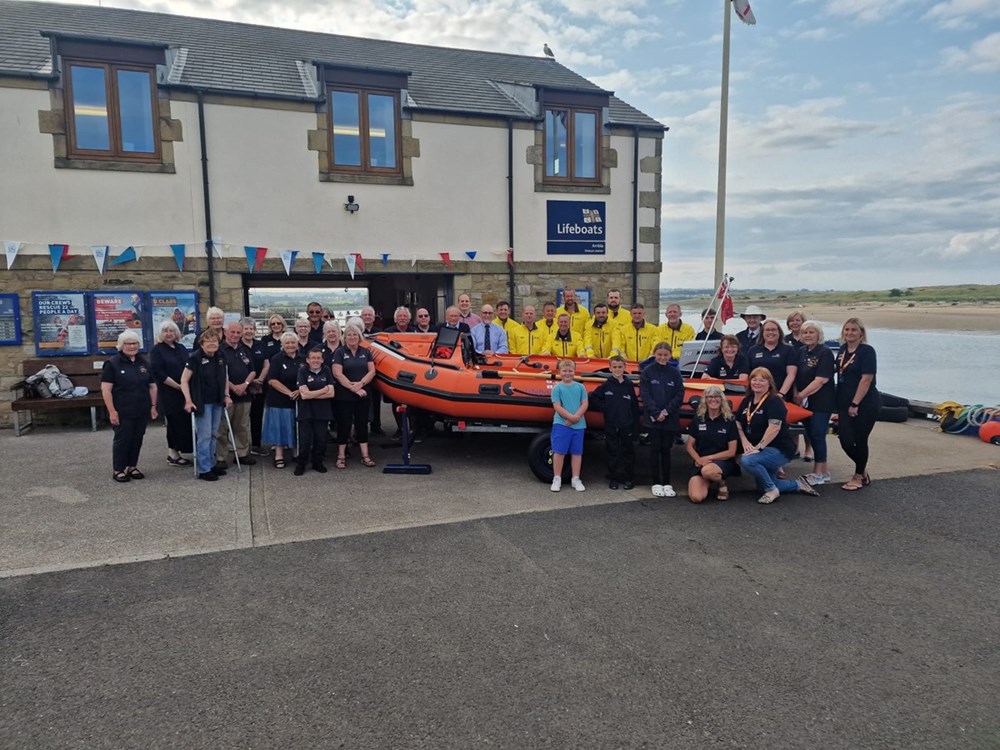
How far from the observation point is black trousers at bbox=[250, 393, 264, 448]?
7465 mm

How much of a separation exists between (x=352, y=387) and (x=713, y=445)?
3.58 meters

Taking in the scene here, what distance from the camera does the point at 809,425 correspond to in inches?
259

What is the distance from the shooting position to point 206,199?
31.5 feet

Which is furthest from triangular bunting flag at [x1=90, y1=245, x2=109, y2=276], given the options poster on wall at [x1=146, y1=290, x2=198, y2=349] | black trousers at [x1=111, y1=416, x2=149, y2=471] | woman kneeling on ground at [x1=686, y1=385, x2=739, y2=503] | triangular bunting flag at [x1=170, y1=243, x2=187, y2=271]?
woman kneeling on ground at [x1=686, y1=385, x2=739, y2=503]

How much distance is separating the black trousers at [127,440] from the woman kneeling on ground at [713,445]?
5187 millimetres

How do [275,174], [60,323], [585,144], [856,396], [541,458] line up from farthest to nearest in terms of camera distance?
[585,144] → [275,174] → [60,323] → [541,458] → [856,396]

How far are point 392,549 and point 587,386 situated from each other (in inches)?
107

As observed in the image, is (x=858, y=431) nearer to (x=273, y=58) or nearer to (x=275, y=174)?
(x=275, y=174)


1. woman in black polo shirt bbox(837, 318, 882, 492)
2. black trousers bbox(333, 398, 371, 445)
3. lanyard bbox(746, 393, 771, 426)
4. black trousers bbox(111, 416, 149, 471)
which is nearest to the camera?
lanyard bbox(746, 393, 771, 426)

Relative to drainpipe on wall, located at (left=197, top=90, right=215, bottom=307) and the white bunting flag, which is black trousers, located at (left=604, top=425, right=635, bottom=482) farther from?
the white bunting flag

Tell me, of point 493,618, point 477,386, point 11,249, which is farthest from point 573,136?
point 493,618

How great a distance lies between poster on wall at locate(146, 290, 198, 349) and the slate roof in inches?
118

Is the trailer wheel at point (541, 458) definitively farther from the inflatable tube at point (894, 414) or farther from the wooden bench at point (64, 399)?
the inflatable tube at point (894, 414)

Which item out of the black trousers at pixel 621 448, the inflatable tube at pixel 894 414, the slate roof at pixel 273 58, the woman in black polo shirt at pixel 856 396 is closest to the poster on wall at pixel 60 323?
the slate roof at pixel 273 58
